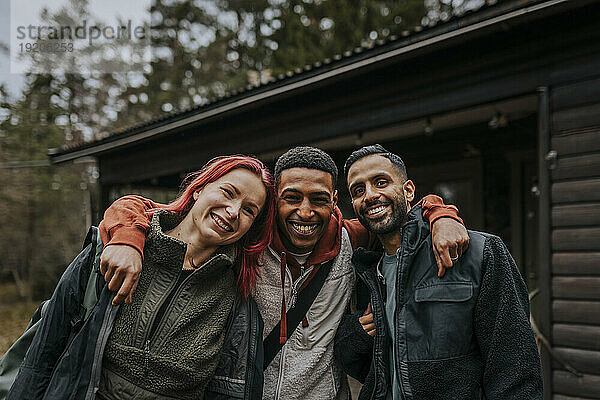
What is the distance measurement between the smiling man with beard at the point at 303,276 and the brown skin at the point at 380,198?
4.7 inches

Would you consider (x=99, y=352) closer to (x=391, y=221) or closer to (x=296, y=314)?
(x=296, y=314)

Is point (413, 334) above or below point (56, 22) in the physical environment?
below

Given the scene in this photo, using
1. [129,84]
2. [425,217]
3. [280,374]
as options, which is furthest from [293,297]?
[129,84]

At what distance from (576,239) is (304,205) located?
238cm

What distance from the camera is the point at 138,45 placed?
2312 cm

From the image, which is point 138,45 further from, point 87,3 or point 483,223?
point 483,223

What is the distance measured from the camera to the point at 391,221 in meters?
1.94

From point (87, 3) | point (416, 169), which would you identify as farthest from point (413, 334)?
point (87, 3)

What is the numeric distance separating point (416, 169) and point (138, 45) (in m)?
19.3

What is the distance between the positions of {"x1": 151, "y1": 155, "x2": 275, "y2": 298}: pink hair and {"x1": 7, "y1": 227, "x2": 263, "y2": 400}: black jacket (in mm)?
199

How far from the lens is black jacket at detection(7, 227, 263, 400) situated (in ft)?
5.48

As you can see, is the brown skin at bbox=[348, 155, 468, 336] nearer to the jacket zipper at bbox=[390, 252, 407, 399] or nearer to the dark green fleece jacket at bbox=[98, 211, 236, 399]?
the jacket zipper at bbox=[390, 252, 407, 399]

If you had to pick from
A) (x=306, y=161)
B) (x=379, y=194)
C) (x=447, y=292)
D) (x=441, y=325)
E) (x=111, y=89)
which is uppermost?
(x=111, y=89)

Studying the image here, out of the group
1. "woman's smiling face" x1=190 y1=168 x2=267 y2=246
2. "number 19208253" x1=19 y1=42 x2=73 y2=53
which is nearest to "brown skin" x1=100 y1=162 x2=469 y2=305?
"woman's smiling face" x1=190 y1=168 x2=267 y2=246
